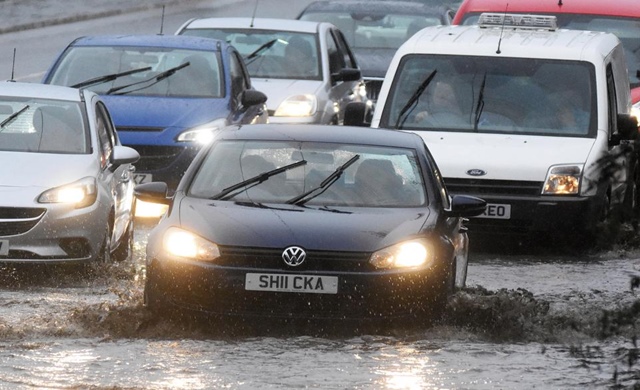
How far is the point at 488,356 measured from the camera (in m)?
9.95

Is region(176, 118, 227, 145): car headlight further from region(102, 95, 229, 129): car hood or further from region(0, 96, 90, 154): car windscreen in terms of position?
region(0, 96, 90, 154): car windscreen

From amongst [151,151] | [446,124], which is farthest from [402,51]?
[151,151]

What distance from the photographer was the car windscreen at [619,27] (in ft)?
66.3

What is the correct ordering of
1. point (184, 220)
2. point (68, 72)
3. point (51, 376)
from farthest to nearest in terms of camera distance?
point (68, 72) → point (184, 220) → point (51, 376)

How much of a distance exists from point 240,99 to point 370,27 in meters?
8.28

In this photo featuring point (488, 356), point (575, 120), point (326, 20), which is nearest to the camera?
point (488, 356)

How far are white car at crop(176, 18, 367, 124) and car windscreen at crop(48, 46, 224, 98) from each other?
159 centimetres

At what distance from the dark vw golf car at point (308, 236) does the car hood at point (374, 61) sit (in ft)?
44.8

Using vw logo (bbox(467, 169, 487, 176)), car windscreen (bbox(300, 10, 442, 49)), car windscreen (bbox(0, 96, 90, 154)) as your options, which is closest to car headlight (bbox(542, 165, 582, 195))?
vw logo (bbox(467, 169, 487, 176))

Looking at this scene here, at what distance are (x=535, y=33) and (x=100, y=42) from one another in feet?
15.6

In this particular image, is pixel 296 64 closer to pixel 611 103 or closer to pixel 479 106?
pixel 479 106

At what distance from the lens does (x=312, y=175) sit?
37.6 ft

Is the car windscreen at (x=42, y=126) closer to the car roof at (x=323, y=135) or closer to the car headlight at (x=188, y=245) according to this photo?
the car roof at (x=323, y=135)

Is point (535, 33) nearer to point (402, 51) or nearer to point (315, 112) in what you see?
point (402, 51)
